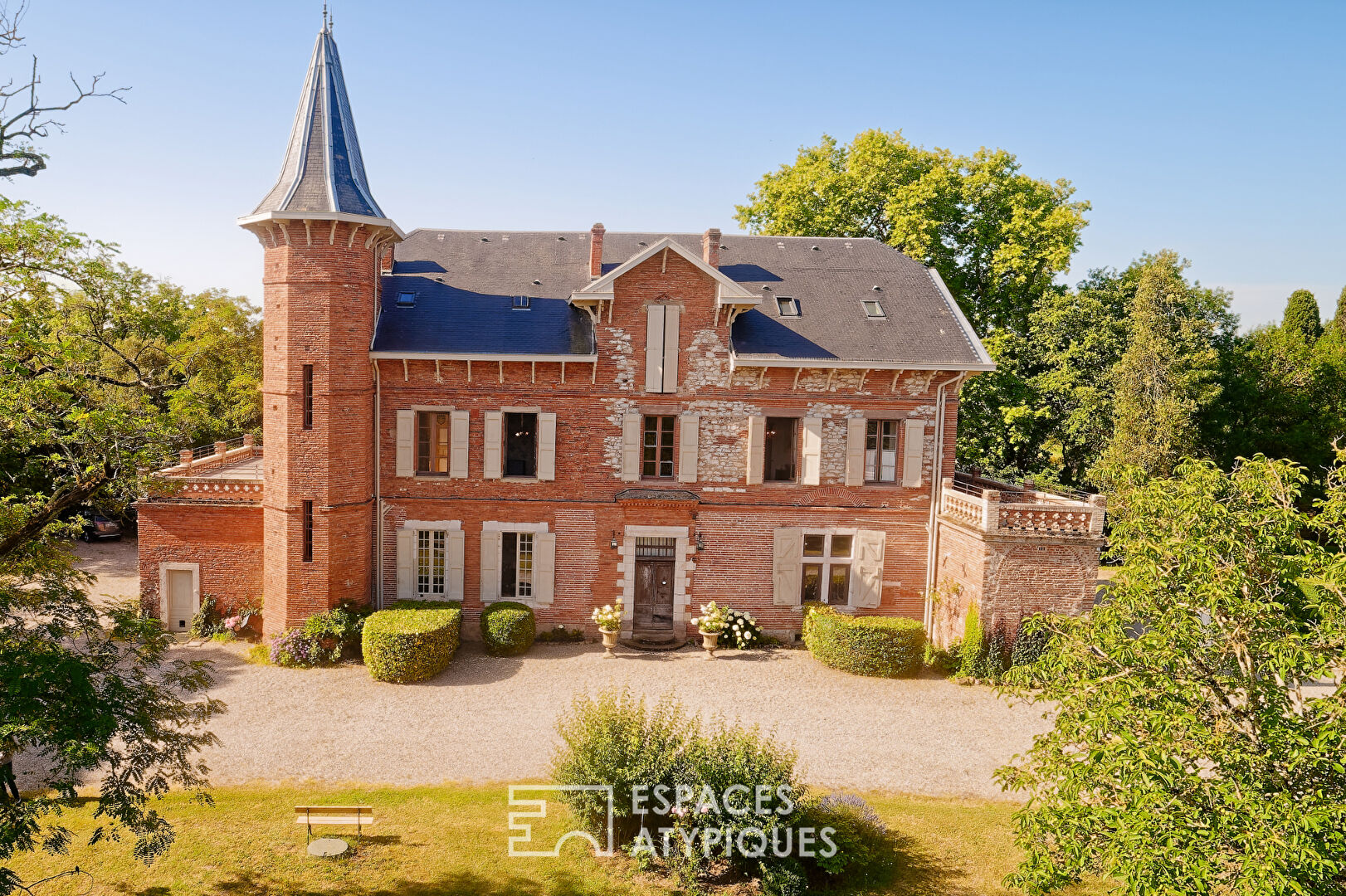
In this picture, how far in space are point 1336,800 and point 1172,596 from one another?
6.19 feet

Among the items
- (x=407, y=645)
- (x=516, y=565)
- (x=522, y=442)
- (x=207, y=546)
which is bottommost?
(x=407, y=645)

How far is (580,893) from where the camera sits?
10.2 meters

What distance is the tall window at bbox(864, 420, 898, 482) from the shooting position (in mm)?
20109

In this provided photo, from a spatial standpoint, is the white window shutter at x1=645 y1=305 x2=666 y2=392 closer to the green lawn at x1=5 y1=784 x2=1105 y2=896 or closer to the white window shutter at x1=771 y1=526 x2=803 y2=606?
the white window shutter at x1=771 y1=526 x2=803 y2=606

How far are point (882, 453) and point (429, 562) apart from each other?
11971 mm

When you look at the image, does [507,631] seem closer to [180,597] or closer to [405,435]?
[405,435]

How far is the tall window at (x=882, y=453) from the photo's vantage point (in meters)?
20.1

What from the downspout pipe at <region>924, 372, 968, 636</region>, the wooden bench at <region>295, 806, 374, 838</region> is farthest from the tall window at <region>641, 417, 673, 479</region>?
the wooden bench at <region>295, 806, 374, 838</region>

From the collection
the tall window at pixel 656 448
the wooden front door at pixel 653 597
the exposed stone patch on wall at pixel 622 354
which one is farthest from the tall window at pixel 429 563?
the exposed stone patch on wall at pixel 622 354

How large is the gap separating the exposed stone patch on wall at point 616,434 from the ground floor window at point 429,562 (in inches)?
182

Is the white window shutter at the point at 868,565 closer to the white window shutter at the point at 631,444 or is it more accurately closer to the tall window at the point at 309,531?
the white window shutter at the point at 631,444

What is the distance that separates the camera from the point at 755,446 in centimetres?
1977

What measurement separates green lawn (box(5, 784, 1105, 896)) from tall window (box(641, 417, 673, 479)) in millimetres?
9390

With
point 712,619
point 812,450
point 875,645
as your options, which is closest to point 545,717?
point 712,619
